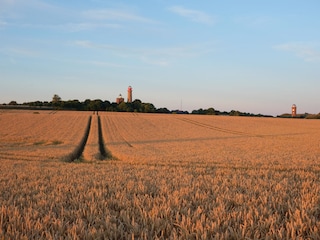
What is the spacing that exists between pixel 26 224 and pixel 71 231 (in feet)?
2.67

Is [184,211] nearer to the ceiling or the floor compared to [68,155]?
nearer to the ceiling

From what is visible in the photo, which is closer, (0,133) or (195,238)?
(195,238)

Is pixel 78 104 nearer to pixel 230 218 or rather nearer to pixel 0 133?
pixel 0 133

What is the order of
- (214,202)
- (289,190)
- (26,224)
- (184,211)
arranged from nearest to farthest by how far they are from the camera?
(26,224) < (184,211) < (214,202) < (289,190)

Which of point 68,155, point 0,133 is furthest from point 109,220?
point 0,133

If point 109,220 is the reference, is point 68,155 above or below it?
below

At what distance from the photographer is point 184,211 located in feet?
16.0

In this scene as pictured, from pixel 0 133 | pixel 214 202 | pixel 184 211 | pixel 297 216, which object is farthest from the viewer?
pixel 0 133

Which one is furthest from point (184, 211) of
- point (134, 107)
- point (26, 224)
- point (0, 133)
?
point (134, 107)

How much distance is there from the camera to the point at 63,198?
624cm

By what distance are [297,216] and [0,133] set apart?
4428cm

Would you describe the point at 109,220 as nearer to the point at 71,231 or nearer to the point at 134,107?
the point at 71,231

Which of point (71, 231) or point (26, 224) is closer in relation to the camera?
point (71, 231)

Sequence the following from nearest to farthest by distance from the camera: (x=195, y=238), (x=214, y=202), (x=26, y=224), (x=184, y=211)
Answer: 1. (x=195, y=238)
2. (x=26, y=224)
3. (x=184, y=211)
4. (x=214, y=202)
